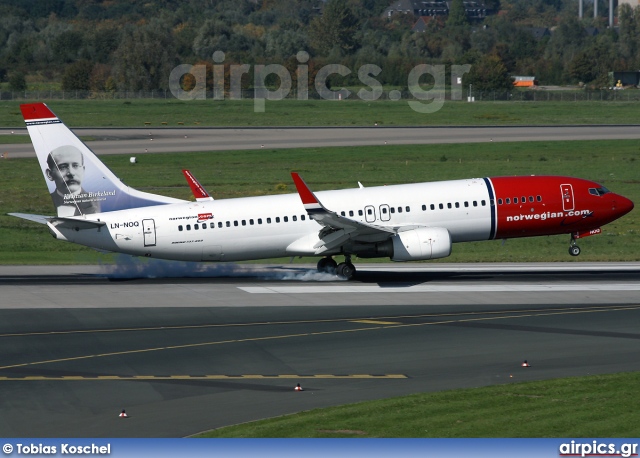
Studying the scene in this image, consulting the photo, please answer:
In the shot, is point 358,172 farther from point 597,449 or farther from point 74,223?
point 597,449

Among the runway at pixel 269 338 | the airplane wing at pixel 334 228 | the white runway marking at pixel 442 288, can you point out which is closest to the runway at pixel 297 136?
the runway at pixel 269 338

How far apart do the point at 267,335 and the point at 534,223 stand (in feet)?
60.7

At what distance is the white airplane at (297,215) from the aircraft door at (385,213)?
48 mm

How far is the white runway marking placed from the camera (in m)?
46.2

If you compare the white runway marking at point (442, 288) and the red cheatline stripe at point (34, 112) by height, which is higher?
the red cheatline stripe at point (34, 112)

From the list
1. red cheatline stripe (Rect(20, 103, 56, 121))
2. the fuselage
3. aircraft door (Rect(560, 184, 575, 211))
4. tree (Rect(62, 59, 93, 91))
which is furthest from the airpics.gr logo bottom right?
tree (Rect(62, 59, 93, 91))

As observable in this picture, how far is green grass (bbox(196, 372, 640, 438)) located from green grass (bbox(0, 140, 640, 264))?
32208 millimetres

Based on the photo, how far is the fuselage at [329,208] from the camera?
47.7 meters

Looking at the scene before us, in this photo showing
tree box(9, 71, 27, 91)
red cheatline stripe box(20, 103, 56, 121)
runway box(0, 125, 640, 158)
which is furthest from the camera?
tree box(9, 71, 27, 91)

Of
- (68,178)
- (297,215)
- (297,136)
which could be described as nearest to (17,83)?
(297,136)

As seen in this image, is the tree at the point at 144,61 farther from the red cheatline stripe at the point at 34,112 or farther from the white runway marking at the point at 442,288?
the white runway marking at the point at 442,288

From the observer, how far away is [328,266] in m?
51.2

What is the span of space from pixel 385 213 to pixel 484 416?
78.5ft

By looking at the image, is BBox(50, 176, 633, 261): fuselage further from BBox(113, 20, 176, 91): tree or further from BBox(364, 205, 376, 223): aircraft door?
BBox(113, 20, 176, 91): tree
